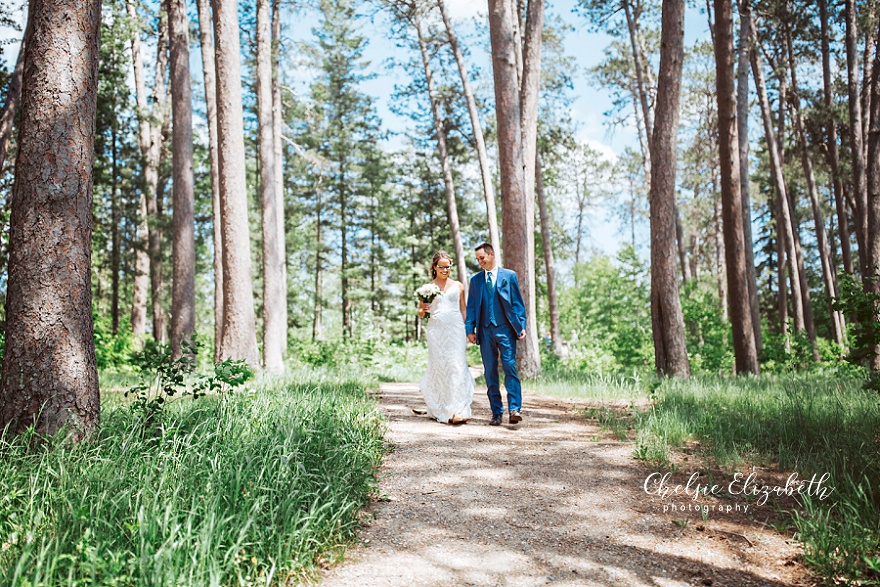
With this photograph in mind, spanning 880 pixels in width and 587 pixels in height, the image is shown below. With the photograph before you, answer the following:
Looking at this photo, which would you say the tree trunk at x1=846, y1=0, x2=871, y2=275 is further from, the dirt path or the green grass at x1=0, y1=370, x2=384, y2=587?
the green grass at x1=0, y1=370, x2=384, y2=587

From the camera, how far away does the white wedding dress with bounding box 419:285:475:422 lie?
7.01 meters

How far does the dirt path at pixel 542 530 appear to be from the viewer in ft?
10.7

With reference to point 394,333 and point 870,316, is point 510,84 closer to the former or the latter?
point 870,316

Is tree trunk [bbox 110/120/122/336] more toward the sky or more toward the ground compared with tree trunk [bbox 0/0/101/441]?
more toward the sky

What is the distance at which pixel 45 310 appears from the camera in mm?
4105

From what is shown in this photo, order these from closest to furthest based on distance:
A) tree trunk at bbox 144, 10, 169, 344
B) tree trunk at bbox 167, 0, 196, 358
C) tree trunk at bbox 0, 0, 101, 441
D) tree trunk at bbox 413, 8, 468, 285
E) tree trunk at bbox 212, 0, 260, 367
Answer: tree trunk at bbox 0, 0, 101, 441
tree trunk at bbox 212, 0, 260, 367
tree trunk at bbox 167, 0, 196, 358
tree trunk at bbox 144, 10, 169, 344
tree trunk at bbox 413, 8, 468, 285

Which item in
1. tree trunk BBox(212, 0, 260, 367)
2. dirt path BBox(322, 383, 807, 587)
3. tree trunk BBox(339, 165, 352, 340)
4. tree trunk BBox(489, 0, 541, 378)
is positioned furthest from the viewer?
tree trunk BBox(339, 165, 352, 340)

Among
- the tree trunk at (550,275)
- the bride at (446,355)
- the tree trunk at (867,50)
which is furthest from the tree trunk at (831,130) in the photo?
the bride at (446,355)

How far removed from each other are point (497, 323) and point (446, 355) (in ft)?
2.51

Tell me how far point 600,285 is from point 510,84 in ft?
29.5

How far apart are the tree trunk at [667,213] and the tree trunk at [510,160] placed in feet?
7.12

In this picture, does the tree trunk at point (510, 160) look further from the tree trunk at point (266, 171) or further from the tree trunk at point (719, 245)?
the tree trunk at point (719, 245)

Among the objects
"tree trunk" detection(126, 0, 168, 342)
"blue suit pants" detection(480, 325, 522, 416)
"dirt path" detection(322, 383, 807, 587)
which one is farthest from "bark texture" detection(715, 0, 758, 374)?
"tree trunk" detection(126, 0, 168, 342)

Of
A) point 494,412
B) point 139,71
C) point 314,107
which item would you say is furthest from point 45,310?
point 139,71
